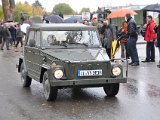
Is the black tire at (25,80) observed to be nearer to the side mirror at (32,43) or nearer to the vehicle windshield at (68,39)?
the side mirror at (32,43)

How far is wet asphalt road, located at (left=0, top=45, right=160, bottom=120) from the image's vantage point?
810cm

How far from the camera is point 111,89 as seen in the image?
999 cm

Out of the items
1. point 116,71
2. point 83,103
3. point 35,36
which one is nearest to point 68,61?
point 83,103

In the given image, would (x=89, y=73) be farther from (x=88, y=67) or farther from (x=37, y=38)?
(x=37, y=38)

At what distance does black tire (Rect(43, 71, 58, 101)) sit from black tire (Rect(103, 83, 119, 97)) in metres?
1.22

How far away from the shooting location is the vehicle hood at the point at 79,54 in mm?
9564

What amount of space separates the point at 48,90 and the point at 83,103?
82 centimetres

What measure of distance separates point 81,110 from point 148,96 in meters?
2.10

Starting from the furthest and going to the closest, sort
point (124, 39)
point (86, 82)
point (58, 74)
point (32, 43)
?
point (124, 39) → point (32, 43) → point (86, 82) → point (58, 74)

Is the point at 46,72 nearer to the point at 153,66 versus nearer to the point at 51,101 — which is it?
the point at 51,101

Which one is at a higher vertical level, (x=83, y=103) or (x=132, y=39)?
(x=132, y=39)

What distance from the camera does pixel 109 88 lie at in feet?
33.1

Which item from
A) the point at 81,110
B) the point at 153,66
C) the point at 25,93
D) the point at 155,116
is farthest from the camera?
the point at 153,66

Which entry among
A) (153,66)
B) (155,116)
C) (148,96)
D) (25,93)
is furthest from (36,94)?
Answer: (153,66)
